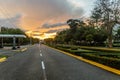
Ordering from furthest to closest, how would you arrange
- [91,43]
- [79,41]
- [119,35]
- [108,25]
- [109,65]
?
[119,35] → [79,41] → [91,43] → [108,25] → [109,65]

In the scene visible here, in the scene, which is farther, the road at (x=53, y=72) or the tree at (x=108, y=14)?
the tree at (x=108, y=14)

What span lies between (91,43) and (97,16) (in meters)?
29.1

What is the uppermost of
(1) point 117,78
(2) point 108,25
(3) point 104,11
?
(3) point 104,11

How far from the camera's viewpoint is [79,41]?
4493 inches

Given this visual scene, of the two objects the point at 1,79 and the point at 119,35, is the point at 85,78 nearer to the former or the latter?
the point at 1,79

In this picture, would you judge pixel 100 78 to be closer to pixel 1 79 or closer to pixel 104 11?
pixel 1 79

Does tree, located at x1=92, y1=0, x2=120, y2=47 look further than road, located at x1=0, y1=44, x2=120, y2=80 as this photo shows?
Yes

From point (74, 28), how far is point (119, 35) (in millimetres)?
27875

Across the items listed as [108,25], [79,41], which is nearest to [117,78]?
[108,25]

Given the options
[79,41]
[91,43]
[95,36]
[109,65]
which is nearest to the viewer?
[109,65]

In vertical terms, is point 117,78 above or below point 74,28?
below

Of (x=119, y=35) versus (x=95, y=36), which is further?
(x=119, y=35)

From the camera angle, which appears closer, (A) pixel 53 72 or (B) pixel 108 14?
(A) pixel 53 72

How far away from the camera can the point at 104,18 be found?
69125 millimetres
